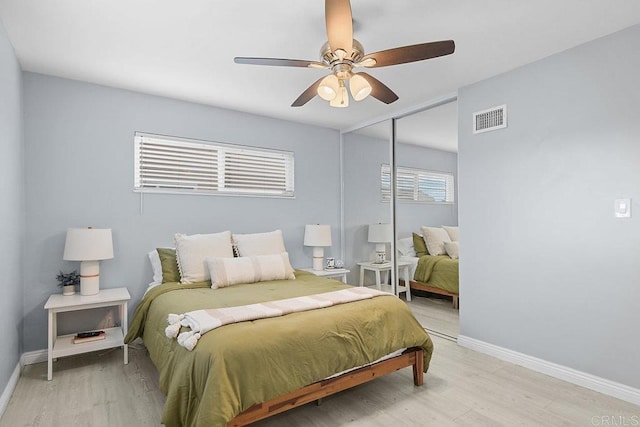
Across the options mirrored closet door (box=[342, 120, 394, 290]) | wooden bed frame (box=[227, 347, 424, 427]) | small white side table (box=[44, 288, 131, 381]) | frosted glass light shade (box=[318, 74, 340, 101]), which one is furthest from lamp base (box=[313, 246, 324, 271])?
frosted glass light shade (box=[318, 74, 340, 101])

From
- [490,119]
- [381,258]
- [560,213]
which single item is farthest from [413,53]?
[381,258]

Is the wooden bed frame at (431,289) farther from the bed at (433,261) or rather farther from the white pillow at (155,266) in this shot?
the white pillow at (155,266)

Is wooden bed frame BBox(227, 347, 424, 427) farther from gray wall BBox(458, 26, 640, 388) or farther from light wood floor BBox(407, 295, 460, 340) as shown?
light wood floor BBox(407, 295, 460, 340)

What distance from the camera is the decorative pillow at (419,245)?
3.83m

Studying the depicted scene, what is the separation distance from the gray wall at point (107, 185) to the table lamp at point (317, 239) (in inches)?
19.0

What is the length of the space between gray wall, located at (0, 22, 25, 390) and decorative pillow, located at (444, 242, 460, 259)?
11.9 ft

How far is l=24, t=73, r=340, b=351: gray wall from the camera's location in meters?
3.04

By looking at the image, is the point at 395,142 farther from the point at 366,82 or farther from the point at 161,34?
the point at 161,34

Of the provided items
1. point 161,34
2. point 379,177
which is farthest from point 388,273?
point 161,34

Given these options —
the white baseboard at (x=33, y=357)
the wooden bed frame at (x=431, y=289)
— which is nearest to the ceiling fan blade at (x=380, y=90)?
the wooden bed frame at (x=431, y=289)

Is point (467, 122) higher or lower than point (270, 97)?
lower

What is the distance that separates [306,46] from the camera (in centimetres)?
260

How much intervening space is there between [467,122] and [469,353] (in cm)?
219

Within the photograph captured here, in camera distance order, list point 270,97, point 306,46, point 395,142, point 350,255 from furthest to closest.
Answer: point 350,255 → point 395,142 → point 270,97 → point 306,46
